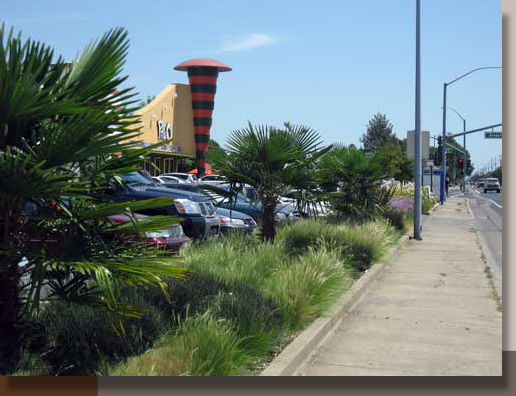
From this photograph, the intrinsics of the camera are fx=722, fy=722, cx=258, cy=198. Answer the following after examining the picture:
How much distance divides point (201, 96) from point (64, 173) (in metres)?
33.6

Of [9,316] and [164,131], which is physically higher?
[164,131]

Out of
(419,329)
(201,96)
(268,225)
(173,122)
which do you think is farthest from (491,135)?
(419,329)

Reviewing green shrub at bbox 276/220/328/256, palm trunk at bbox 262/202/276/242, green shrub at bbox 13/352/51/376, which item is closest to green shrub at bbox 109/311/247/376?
green shrub at bbox 13/352/51/376

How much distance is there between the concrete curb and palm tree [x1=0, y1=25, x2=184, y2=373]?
56.1 inches

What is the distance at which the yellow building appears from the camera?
37531 mm

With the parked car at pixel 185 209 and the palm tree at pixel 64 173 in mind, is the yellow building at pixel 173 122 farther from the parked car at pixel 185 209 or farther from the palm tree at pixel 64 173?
the palm tree at pixel 64 173

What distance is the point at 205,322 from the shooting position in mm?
6016

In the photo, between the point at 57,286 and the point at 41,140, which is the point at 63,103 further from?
the point at 57,286

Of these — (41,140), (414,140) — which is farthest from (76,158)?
(414,140)

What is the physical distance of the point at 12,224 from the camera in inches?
212

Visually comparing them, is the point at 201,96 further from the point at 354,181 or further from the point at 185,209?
the point at 185,209

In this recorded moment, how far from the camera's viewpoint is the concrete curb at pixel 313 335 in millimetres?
6048

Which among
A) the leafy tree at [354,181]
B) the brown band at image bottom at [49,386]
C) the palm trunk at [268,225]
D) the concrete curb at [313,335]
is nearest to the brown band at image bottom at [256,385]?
the brown band at image bottom at [49,386]

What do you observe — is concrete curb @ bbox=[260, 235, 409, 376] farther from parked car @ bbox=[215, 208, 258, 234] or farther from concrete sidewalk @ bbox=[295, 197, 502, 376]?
parked car @ bbox=[215, 208, 258, 234]
